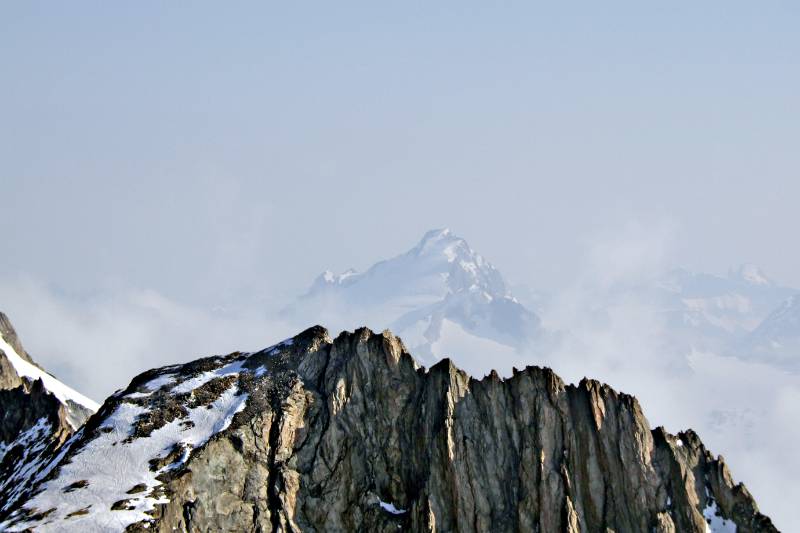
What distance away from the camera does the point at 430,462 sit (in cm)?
13638

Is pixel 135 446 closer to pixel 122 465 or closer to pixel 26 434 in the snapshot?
pixel 122 465

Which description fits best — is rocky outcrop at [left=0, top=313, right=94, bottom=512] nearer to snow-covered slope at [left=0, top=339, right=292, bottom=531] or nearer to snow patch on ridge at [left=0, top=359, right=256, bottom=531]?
snow-covered slope at [left=0, top=339, right=292, bottom=531]

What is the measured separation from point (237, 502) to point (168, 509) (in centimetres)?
935

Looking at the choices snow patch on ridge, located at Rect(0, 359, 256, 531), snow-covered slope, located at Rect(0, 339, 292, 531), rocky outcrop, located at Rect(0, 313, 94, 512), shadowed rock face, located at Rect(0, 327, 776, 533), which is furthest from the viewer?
rocky outcrop, located at Rect(0, 313, 94, 512)

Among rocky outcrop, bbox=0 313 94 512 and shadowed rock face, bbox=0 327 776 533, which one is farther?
rocky outcrop, bbox=0 313 94 512

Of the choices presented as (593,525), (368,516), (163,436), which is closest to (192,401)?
(163,436)

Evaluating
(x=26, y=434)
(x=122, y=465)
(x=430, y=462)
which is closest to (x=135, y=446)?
(x=122, y=465)

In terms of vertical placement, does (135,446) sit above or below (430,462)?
below

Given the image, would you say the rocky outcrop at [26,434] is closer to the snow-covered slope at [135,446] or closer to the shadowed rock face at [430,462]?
the snow-covered slope at [135,446]

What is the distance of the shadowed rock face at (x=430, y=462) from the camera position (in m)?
131

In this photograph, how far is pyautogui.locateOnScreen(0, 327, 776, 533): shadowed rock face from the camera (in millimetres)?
130750

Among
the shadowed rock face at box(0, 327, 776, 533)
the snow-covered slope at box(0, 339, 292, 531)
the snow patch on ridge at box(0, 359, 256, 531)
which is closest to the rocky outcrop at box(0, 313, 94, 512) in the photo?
the snow-covered slope at box(0, 339, 292, 531)

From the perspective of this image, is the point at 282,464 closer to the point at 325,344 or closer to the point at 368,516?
the point at 368,516

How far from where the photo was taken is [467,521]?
13262 centimetres
